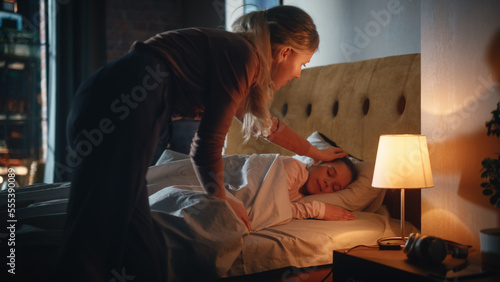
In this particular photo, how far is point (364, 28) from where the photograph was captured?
7.80ft

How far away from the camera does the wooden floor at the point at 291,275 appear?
4.87ft

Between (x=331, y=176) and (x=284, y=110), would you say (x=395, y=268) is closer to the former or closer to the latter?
(x=331, y=176)

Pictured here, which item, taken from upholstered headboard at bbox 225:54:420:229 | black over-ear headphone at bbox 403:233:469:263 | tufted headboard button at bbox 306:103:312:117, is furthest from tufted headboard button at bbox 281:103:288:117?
black over-ear headphone at bbox 403:233:469:263

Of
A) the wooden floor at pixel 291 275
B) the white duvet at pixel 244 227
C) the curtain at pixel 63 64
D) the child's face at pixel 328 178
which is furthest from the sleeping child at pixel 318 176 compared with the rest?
the curtain at pixel 63 64

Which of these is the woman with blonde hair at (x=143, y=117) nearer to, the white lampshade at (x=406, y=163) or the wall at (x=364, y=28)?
the white lampshade at (x=406, y=163)

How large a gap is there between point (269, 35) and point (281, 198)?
0.68 m

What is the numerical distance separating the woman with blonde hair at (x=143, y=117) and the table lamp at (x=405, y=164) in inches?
18.5

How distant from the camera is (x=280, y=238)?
1.58 metres

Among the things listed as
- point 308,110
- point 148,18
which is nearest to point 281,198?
point 308,110

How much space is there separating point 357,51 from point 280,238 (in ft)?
4.16

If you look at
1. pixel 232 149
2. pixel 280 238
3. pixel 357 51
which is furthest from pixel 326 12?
pixel 280 238

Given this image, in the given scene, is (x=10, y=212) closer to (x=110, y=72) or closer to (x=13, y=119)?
(x=110, y=72)

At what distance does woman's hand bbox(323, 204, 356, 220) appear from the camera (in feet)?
6.13

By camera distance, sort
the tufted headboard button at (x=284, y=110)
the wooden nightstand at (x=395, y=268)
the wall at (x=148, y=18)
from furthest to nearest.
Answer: the wall at (x=148, y=18) → the tufted headboard button at (x=284, y=110) → the wooden nightstand at (x=395, y=268)
